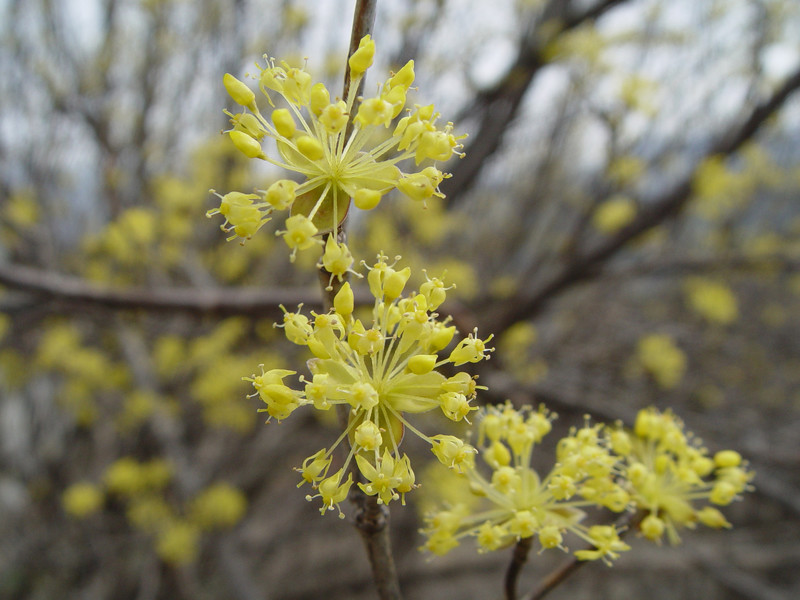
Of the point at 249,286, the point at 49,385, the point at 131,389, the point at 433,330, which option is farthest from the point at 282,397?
the point at 49,385

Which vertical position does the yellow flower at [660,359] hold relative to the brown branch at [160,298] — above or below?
above

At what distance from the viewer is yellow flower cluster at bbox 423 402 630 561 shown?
1.04 metres

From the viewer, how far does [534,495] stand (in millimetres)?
1148

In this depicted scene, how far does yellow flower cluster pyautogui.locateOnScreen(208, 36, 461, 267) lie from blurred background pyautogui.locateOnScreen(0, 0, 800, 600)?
310 centimetres

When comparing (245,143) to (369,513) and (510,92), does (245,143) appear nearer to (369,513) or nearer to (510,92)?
(369,513)

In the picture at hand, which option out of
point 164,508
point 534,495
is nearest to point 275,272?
point 164,508

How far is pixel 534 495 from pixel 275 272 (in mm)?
4573

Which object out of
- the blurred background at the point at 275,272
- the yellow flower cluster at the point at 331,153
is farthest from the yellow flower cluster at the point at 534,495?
the blurred background at the point at 275,272

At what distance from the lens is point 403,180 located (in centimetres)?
86

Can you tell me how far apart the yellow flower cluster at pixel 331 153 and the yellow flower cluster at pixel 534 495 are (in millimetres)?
525

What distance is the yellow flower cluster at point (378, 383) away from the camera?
832 millimetres

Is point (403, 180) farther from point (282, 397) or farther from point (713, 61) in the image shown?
point (713, 61)

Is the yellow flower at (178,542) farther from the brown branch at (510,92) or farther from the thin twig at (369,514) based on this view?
the thin twig at (369,514)

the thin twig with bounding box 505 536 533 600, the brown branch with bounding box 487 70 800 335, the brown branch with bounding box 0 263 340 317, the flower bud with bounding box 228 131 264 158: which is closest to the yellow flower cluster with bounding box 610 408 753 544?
the thin twig with bounding box 505 536 533 600
